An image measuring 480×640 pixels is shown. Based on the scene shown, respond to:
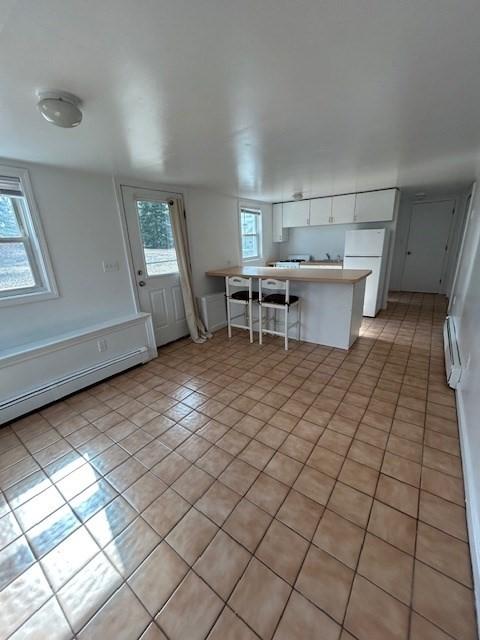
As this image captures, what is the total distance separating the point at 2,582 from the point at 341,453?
6.20 ft

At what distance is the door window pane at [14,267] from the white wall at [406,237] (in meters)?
6.33

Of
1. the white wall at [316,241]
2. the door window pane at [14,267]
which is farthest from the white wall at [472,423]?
the door window pane at [14,267]

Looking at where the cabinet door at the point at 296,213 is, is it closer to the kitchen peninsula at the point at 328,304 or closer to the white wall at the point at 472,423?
the kitchen peninsula at the point at 328,304

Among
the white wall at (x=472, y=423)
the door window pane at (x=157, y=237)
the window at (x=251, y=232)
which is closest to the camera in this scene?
the white wall at (x=472, y=423)

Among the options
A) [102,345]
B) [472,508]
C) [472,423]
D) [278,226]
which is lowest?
[472,508]

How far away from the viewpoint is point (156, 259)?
11.6 ft

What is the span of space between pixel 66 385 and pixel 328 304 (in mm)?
Result: 3094

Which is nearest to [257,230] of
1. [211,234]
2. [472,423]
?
[211,234]

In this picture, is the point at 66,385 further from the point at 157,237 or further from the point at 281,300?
the point at 281,300

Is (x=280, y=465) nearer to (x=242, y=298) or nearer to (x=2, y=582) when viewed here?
(x=2, y=582)

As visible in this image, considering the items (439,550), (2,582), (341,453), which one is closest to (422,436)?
(341,453)

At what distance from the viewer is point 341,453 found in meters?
1.76

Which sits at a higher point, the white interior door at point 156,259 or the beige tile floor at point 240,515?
the white interior door at point 156,259

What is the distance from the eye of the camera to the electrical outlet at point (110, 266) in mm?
2990
